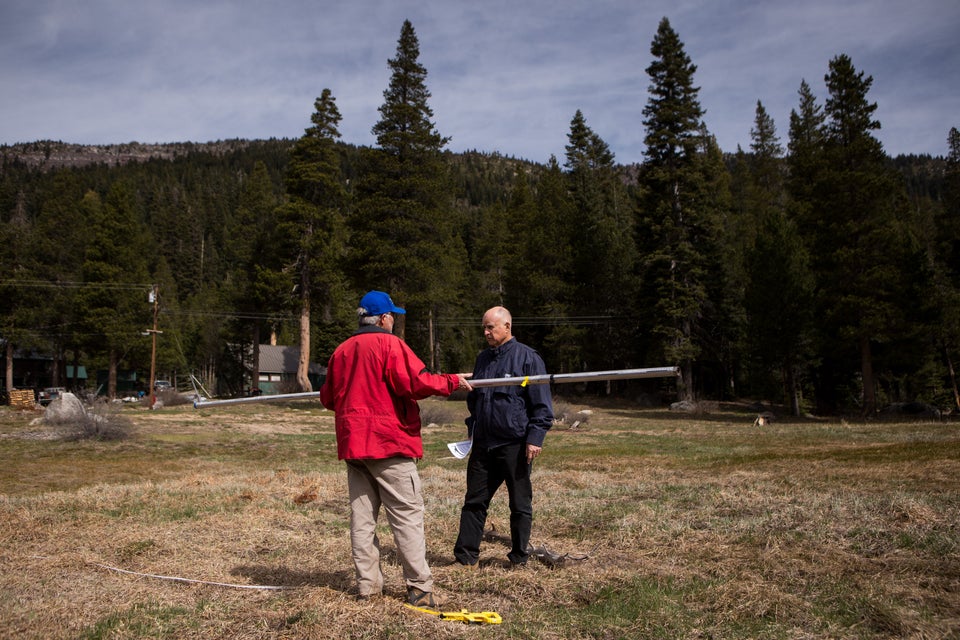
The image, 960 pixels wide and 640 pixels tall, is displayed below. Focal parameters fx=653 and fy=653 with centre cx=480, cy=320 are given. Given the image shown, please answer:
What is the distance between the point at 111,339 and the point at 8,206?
264 feet

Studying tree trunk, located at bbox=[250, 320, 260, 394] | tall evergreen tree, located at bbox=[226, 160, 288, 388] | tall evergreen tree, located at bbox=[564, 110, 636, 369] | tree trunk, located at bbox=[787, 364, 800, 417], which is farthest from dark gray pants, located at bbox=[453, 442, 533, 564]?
tree trunk, located at bbox=[250, 320, 260, 394]

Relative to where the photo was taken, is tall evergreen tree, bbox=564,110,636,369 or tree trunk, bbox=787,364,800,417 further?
tall evergreen tree, bbox=564,110,636,369

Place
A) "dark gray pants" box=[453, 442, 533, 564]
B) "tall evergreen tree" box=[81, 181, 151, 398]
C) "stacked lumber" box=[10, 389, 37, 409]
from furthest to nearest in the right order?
"tall evergreen tree" box=[81, 181, 151, 398], "stacked lumber" box=[10, 389, 37, 409], "dark gray pants" box=[453, 442, 533, 564]

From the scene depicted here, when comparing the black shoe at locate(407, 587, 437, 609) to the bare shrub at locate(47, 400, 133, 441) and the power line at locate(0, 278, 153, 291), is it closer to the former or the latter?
the bare shrub at locate(47, 400, 133, 441)

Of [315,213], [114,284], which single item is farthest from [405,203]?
[114,284]

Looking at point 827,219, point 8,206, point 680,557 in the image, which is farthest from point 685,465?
point 8,206

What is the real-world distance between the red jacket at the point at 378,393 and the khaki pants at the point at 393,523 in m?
0.16

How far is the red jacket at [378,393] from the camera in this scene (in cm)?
445

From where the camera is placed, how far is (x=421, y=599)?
436 centimetres

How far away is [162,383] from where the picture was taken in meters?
65.3

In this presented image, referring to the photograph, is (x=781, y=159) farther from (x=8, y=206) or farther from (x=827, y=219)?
(x=8, y=206)

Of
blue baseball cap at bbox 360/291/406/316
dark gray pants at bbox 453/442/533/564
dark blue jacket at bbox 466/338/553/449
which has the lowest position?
dark gray pants at bbox 453/442/533/564

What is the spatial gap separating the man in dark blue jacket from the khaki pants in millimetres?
1054

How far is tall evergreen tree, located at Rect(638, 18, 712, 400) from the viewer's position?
37.4 meters
